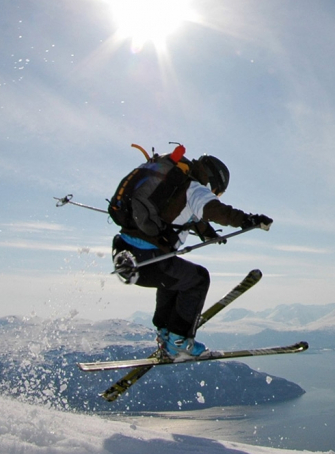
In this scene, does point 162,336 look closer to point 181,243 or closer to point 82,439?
point 181,243

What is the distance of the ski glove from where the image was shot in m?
4.87

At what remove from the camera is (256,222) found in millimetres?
4875

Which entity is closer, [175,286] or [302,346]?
[175,286]

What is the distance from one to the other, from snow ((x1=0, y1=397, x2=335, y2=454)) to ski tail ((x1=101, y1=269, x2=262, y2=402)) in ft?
6.16

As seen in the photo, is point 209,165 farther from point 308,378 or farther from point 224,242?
point 308,378

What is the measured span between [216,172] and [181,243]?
1.19m

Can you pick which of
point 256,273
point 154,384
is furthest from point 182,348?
point 154,384

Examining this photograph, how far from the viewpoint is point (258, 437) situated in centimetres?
9494

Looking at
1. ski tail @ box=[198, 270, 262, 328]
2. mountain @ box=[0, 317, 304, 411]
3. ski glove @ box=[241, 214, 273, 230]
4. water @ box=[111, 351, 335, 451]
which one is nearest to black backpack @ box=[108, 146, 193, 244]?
ski glove @ box=[241, 214, 273, 230]

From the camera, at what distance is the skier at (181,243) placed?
193 inches

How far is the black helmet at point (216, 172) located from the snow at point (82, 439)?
3.40m

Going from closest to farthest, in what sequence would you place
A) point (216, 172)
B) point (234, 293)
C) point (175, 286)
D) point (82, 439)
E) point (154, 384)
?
point (82, 439) < point (175, 286) < point (216, 172) < point (234, 293) < point (154, 384)

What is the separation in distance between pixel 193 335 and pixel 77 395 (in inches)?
6577

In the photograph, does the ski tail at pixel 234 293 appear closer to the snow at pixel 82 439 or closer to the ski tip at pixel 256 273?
the ski tip at pixel 256 273
